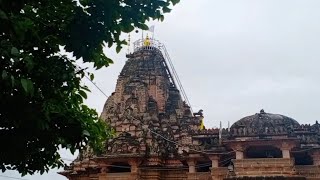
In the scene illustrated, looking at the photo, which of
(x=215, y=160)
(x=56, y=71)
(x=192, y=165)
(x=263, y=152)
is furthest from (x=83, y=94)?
(x=263, y=152)

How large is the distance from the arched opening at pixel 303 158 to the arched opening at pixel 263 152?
1027 mm

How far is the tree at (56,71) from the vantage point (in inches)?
193

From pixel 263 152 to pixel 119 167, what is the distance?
29.1 feet

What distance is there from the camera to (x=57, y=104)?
5.25 m

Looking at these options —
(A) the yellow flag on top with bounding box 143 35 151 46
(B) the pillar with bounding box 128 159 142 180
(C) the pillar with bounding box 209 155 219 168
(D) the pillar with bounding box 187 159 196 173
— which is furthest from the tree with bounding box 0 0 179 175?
(A) the yellow flag on top with bounding box 143 35 151 46

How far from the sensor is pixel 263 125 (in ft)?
74.4

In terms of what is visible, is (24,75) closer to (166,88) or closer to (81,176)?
(81,176)

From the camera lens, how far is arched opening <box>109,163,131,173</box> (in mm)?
25939

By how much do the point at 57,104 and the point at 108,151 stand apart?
68.9ft

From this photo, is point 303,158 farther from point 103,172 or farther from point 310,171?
point 103,172

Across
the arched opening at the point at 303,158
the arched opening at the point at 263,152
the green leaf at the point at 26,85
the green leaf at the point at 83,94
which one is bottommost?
the green leaf at the point at 26,85

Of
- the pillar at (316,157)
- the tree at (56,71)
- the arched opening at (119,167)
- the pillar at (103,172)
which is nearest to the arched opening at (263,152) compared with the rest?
the pillar at (316,157)

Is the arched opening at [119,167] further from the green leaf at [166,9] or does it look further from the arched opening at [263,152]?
the green leaf at [166,9]

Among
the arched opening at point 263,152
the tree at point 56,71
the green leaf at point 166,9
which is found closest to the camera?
the tree at point 56,71
